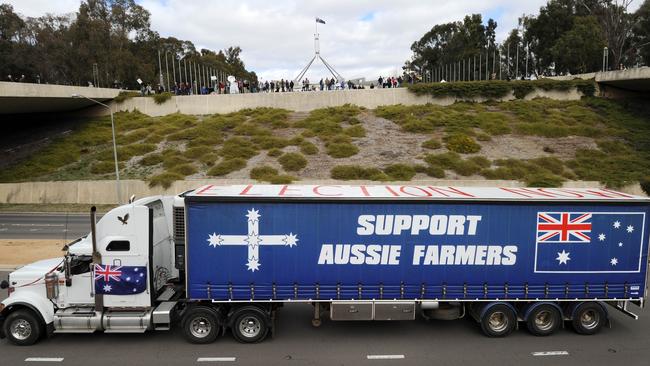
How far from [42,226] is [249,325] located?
21.2m

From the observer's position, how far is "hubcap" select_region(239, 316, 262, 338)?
10570 mm

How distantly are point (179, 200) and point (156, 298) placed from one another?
8.00 feet

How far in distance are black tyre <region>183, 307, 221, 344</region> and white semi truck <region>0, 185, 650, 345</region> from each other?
0.02 m

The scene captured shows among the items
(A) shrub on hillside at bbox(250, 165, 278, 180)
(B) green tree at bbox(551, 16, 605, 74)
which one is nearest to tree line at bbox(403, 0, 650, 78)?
(B) green tree at bbox(551, 16, 605, 74)

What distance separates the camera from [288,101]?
50.2 meters

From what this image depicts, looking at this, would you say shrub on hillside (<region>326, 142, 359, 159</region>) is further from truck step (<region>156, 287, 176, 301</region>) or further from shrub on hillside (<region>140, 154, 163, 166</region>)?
truck step (<region>156, 287, 176, 301</region>)

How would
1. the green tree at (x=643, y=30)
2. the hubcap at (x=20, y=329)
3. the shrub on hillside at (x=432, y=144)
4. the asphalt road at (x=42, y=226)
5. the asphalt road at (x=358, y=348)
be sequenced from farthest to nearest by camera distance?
1. the green tree at (x=643, y=30)
2. the shrub on hillside at (x=432, y=144)
3. the asphalt road at (x=42, y=226)
4. the hubcap at (x=20, y=329)
5. the asphalt road at (x=358, y=348)

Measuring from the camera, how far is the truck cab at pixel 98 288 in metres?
10.3

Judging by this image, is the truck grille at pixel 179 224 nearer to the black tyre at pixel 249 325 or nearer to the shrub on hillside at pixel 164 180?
the black tyre at pixel 249 325

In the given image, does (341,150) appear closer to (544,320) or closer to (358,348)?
(544,320)

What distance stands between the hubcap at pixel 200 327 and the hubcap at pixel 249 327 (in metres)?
0.76

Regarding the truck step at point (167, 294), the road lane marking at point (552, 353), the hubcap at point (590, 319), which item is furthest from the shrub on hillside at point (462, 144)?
the truck step at point (167, 294)

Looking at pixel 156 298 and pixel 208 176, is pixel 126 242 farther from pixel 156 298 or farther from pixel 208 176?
pixel 208 176

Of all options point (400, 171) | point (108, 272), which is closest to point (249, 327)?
point (108, 272)
